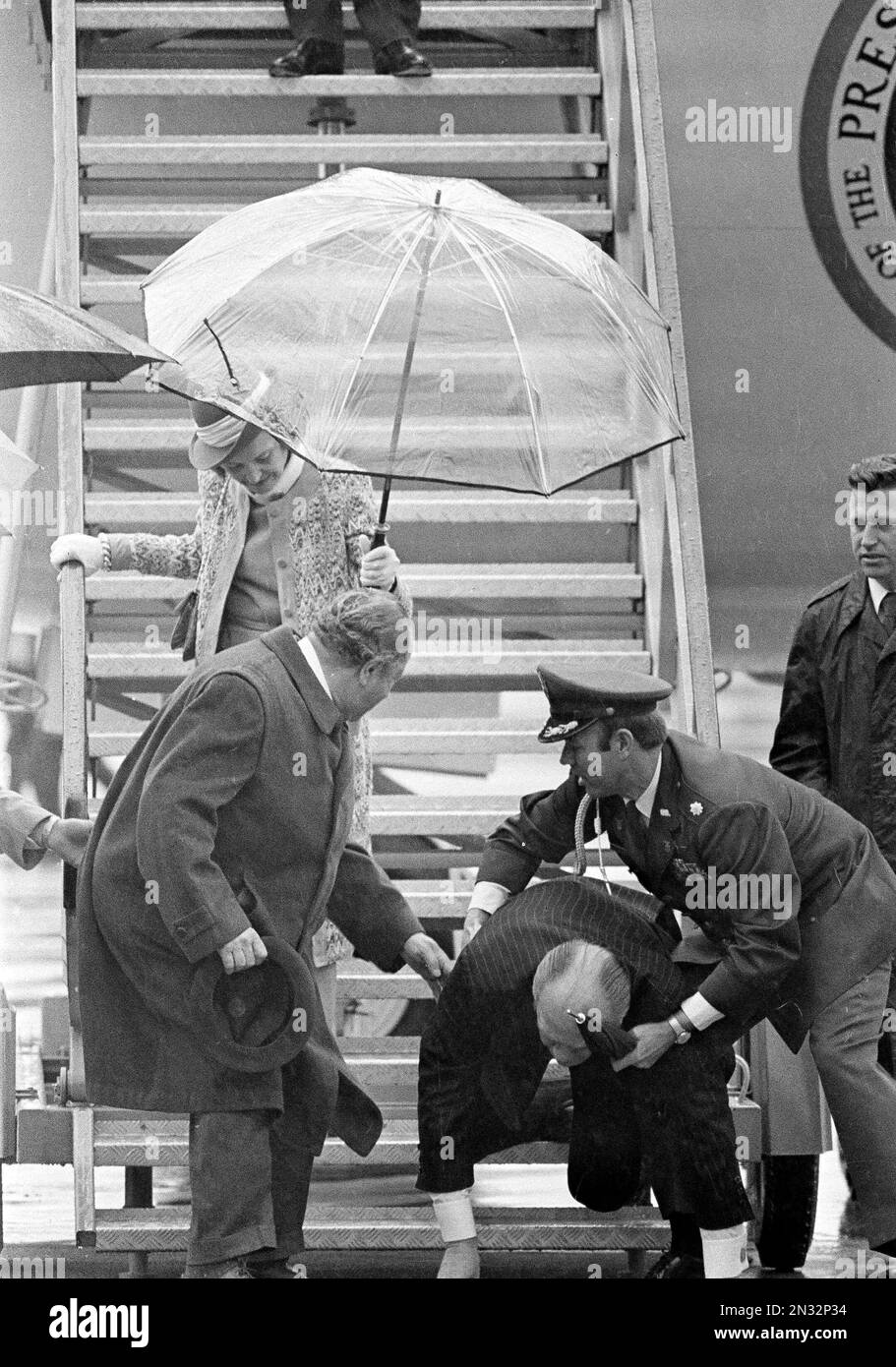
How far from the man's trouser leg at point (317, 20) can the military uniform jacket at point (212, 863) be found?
11.1ft

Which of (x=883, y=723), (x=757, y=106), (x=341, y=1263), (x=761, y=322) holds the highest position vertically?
(x=757, y=106)

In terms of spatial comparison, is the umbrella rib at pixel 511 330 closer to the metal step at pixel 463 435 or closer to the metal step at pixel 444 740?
the metal step at pixel 463 435

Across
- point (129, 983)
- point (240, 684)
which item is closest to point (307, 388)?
point (240, 684)

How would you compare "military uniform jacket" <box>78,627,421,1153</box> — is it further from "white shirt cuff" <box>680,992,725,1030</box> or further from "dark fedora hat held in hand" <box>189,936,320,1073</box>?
"white shirt cuff" <box>680,992,725,1030</box>

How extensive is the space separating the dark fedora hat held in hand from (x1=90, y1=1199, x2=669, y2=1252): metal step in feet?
2.60

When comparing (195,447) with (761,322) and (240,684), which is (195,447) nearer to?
(240,684)

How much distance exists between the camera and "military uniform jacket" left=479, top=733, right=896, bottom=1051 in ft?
16.6

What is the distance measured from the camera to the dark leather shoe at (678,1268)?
5.35 m

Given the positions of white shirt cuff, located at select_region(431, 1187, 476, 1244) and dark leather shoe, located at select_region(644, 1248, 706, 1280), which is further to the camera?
dark leather shoe, located at select_region(644, 1248, 706, 1280)

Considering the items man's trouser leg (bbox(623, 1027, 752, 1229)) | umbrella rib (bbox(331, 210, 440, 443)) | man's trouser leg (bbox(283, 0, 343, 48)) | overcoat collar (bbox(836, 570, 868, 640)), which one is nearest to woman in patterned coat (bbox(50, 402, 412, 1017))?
umbrella rib (bbox(331, 210, 440, 443))

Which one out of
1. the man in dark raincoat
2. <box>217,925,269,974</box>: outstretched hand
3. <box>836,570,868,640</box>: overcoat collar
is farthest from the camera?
<box>836,570,868,640</box>: overcoat collar

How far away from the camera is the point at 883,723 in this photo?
592 centimetres

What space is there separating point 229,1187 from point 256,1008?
38 centimetres

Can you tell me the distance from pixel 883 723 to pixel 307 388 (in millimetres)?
1721
